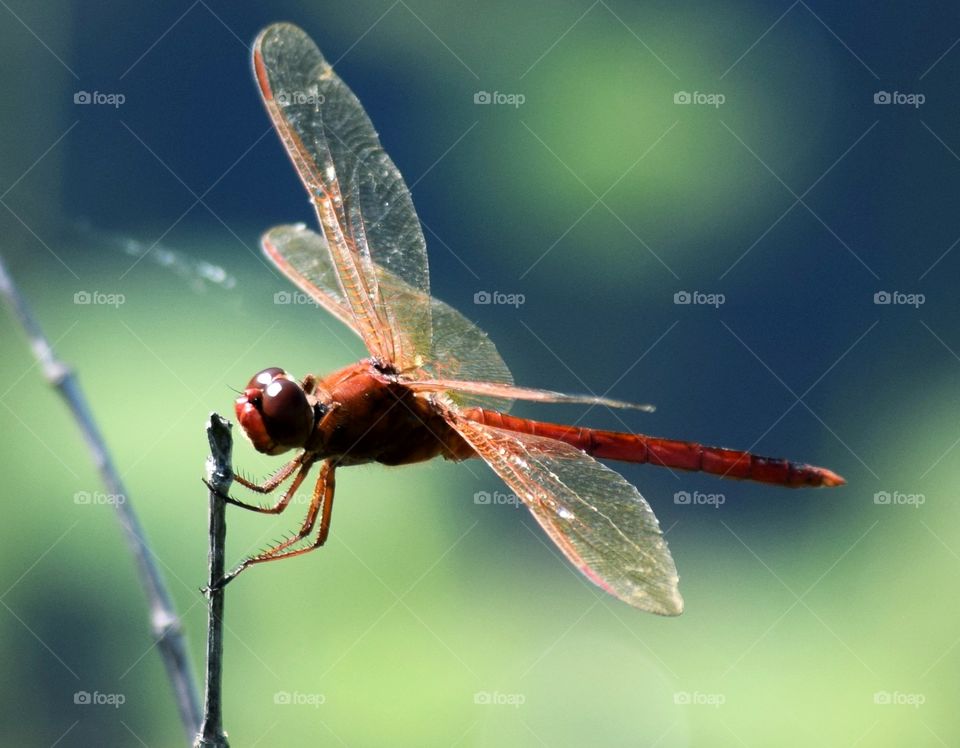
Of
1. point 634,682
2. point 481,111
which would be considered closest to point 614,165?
point 481,111

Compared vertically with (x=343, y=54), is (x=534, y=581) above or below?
below

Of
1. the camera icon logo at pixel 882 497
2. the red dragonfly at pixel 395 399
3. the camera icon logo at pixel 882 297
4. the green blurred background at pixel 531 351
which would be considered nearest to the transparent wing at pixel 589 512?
the red dragonfly at pixel 395 399

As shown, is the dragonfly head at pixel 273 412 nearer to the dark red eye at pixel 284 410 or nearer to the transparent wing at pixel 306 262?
the dark red eye at pixel 284 410

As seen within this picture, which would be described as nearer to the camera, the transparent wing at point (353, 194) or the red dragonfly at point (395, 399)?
the red dragonfly at point (395, 399)

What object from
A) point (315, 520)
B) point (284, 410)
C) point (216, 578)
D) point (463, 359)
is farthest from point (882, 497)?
point (216, 578)

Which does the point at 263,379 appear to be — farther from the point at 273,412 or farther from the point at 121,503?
the point at 121,503

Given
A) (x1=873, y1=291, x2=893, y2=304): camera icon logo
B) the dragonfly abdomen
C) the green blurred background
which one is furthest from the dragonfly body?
(x1=873, y1=291, x2=893, y2=304): camera icon logo

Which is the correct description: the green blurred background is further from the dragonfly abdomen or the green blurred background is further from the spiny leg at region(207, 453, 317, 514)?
the spiny leg at region(207, 453, 317, 514)

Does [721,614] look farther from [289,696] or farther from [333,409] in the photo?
[333,409]
